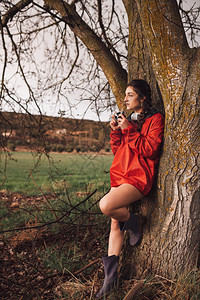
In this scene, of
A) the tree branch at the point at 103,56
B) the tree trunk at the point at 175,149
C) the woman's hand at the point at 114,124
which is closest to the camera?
the tree trunk at the point at 175,149

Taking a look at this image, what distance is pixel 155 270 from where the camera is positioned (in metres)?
2.48

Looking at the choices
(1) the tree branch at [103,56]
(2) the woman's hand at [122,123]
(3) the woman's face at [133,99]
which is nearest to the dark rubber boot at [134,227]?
(2) the woman's hand at [122,123]

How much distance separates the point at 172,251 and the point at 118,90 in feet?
6.91

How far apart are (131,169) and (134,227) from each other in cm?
63

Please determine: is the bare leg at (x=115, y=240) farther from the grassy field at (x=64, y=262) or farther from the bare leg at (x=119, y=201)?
the grassy field at (x=64, y=262)

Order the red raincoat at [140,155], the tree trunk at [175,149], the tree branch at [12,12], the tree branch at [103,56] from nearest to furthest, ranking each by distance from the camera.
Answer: the tree trunk at [175,149] < the red raincoat at [140,155] < the tree branch at [103,56] < the tree branch at [12,12]

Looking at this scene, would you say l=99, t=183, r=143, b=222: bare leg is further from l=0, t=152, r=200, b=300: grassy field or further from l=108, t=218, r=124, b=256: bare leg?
l=0, t=152, r=200, b=300: grassy field

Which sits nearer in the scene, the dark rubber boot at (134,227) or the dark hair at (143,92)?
the dark rubber boot at (134,227)

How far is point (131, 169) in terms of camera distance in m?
2.40

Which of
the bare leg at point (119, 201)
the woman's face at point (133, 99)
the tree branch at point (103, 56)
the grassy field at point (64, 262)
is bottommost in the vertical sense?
the grassy field at point (64, 262)

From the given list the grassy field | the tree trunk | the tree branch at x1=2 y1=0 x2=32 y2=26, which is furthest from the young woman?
the tree branch at x1=2 y1=0 x2=32 y2=26

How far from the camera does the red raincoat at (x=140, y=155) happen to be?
93.4 inches

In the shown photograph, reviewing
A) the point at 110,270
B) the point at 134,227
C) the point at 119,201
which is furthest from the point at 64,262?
the point at 119,201

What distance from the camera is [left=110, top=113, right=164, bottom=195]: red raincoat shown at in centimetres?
237
